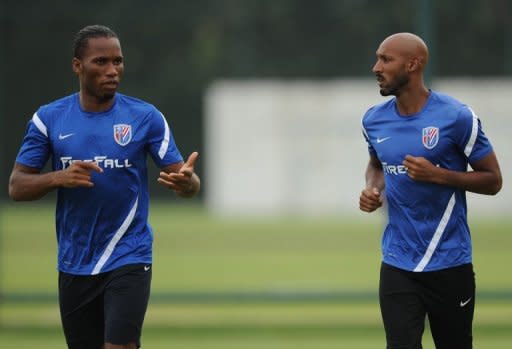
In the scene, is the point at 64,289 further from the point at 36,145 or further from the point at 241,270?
the point at 241,270

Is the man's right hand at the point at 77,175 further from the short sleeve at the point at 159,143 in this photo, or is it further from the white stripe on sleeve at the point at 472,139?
the white stripe on sleeve at the point at 472,139

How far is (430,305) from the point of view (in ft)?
22.6

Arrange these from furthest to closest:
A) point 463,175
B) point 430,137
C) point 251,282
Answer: point 251,282 < point 430,137 < point 463,175

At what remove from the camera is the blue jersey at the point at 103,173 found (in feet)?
22.2

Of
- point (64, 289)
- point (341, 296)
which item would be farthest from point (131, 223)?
point (341, 296)

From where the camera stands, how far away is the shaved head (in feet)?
22.8

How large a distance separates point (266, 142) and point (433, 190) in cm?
1667

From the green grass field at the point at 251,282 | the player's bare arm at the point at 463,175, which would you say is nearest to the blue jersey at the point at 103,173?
the player's bare arm at the point at 463,175

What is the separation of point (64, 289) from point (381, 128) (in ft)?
7.06

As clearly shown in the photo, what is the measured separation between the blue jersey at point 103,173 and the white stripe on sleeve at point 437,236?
63.2 inches

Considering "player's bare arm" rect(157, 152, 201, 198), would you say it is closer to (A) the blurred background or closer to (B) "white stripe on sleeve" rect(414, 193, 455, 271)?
(B) "white stripe on sleeve" rect(414, 193, 455, 271)

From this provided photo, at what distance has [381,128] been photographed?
23.1 feet

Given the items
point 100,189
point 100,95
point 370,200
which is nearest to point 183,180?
point 100,189

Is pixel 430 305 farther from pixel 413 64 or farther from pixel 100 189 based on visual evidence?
pixel 100 189
